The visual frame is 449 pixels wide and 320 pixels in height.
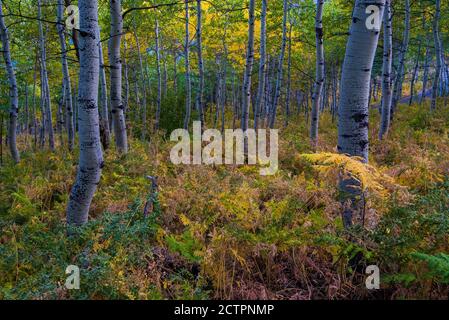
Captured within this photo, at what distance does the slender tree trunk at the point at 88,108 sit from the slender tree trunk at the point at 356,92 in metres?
2.99

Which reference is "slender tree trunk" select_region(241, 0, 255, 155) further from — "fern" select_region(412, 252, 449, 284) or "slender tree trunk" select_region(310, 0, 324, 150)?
"fern" select_region(412, 252, 449, 284)

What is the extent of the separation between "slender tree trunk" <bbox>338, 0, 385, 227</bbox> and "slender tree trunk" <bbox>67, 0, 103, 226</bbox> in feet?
9.82

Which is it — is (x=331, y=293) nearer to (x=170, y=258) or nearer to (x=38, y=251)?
(x=170, y=258)

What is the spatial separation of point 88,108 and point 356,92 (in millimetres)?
3190

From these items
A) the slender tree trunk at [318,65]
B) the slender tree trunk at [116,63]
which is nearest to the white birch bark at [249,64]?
the slender tree trunk at [318,65]

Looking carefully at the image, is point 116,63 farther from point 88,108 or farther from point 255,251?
point 255,251

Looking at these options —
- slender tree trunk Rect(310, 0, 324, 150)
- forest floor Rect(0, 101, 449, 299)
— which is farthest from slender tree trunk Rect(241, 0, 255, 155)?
forest floor Rect(0, 101, 449, 299)

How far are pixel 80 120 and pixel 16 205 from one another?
3.24 m

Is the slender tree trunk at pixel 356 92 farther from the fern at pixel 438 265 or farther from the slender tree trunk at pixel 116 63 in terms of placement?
the slender tree trunk at pixel 116 63

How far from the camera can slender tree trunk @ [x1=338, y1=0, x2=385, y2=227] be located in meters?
3.95

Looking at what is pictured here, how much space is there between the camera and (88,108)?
456cm

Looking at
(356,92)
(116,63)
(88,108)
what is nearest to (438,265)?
(356,92)
